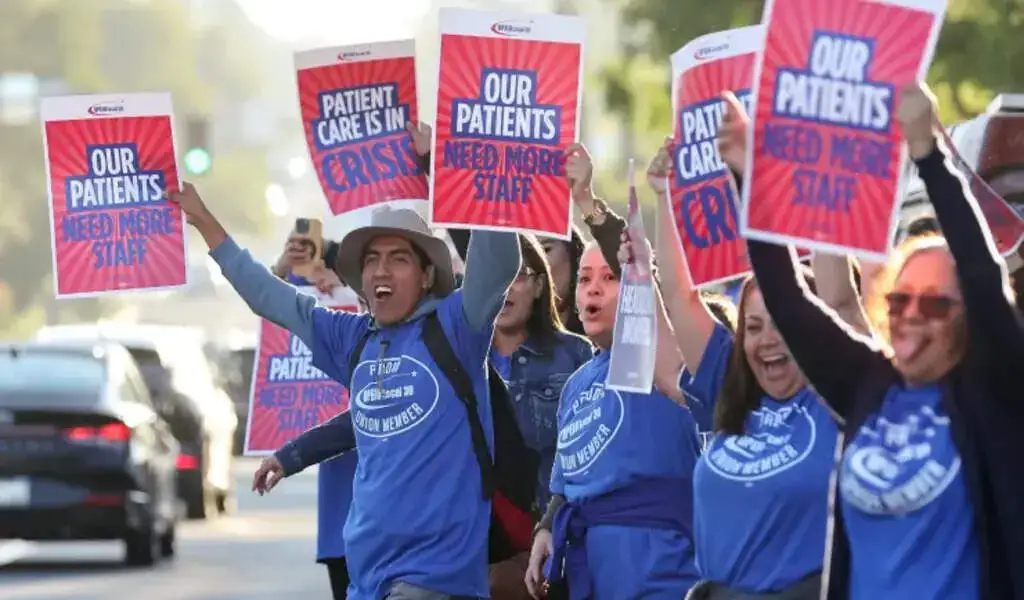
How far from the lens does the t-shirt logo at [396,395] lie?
26.0 ft

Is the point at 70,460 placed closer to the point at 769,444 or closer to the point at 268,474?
the point at 268,474

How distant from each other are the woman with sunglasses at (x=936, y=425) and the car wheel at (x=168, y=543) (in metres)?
14.6

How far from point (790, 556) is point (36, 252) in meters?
73.5

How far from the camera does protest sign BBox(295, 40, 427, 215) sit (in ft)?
29.3

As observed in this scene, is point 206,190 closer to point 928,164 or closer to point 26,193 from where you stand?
point 26,193

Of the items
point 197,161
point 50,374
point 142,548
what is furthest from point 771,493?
point 197,161

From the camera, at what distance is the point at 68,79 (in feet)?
266

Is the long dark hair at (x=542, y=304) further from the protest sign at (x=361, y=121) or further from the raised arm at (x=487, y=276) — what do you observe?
the raised arm at (x=487, y=276)

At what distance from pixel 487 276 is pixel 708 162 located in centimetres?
91

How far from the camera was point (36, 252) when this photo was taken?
7881cm

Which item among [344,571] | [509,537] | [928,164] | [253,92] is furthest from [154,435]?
[253,92]

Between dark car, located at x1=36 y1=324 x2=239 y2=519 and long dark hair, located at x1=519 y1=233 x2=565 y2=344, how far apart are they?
13222 millimetres

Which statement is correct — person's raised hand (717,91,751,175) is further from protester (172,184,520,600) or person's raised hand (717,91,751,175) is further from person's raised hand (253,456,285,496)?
person's raised hand (253,456,285,496)


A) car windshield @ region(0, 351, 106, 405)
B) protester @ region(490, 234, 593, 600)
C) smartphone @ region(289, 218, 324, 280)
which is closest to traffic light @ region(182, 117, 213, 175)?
car windshield @ region(0, 351, 106, 405)
